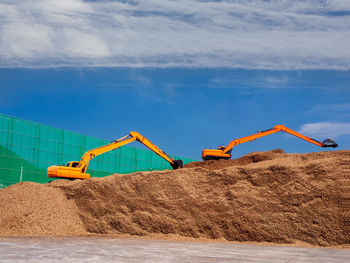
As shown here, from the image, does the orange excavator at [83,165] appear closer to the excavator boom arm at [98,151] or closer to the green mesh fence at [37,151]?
the excavator boom arm at [98,151]

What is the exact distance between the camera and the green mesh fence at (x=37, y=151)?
2916 cm

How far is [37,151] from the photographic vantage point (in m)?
31.7

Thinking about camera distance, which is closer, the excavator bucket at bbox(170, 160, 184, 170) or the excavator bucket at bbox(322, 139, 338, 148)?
the excavator bucket at bbox(170, 160, 184, 170)

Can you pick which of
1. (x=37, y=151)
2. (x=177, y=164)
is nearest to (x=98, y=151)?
(x=177, y=164)

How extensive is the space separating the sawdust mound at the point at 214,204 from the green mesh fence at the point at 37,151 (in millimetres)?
10059

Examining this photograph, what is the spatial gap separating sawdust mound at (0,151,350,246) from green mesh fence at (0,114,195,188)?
33.0 feet

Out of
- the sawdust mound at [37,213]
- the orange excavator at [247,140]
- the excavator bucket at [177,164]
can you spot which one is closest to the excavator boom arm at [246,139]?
the orange excavator at [247,140]

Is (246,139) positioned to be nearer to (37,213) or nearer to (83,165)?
(83,165)

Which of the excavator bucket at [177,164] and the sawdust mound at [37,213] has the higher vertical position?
the excavator bucket at [177,164]

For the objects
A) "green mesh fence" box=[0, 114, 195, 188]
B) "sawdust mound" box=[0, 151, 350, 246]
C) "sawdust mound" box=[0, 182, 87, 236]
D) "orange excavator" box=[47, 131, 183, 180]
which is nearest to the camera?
"sawdust mound" box=[0, 151, 350, 246]

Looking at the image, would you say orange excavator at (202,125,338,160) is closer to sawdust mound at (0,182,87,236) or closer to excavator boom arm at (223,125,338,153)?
excavator boom arm at (223,125,338,153)

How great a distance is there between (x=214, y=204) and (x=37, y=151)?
22.1 m

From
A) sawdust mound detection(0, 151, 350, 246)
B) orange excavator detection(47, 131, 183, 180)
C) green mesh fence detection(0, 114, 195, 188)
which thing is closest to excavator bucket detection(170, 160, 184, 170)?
orange excavator detection(47, 131, 183, 180)

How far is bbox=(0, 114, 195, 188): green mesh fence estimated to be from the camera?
2916 centimetres
